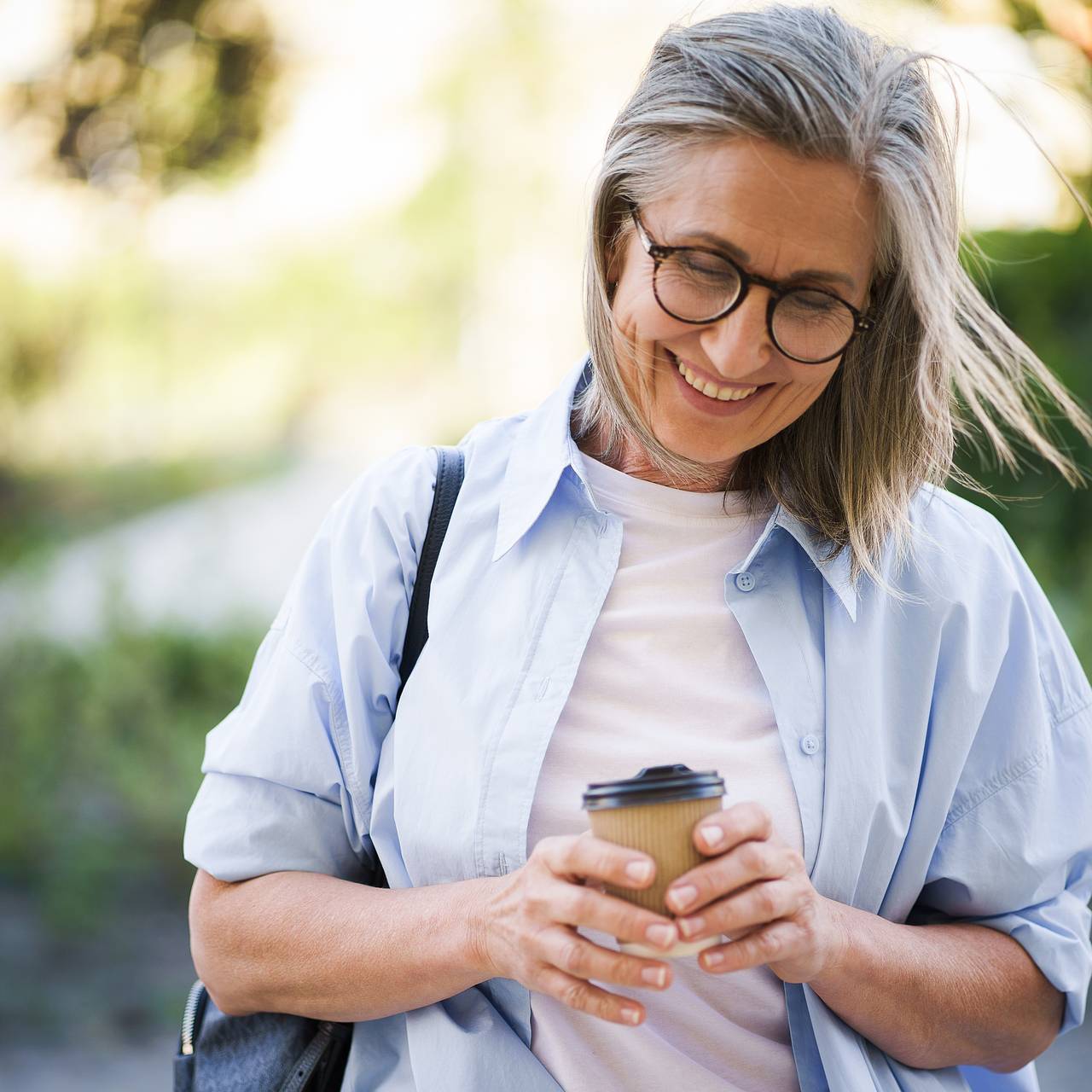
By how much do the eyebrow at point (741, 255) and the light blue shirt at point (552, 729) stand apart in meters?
0.33

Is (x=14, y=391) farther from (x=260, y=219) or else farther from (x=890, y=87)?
(x=890, y=87)

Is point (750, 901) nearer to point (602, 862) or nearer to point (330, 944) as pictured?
point (602, 862)

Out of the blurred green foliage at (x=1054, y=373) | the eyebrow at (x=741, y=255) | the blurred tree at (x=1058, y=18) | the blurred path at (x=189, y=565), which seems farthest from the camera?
the blurred path at (x=189, y=565)

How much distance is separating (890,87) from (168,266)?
4.18m

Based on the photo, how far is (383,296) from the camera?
18.5 ft

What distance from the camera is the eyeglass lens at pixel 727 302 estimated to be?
1414 mm

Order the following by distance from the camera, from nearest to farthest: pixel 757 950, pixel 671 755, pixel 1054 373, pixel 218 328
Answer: pixel 757 950 → pixel 671 755 → pixel 1054 373 → pixel 218 328

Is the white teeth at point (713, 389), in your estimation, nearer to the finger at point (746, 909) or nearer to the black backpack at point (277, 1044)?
the black backpack at point (277, 1044)

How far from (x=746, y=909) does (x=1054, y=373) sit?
343cm

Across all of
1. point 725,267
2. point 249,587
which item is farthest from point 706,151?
point 249,587

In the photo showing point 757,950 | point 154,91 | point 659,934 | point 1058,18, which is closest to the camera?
point 659,934

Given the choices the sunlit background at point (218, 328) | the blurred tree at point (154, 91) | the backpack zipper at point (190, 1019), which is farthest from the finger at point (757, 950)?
the blurred tree at point (154, 91)

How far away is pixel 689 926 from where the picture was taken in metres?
1.13

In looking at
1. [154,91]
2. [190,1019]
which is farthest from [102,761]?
[190,1019]
